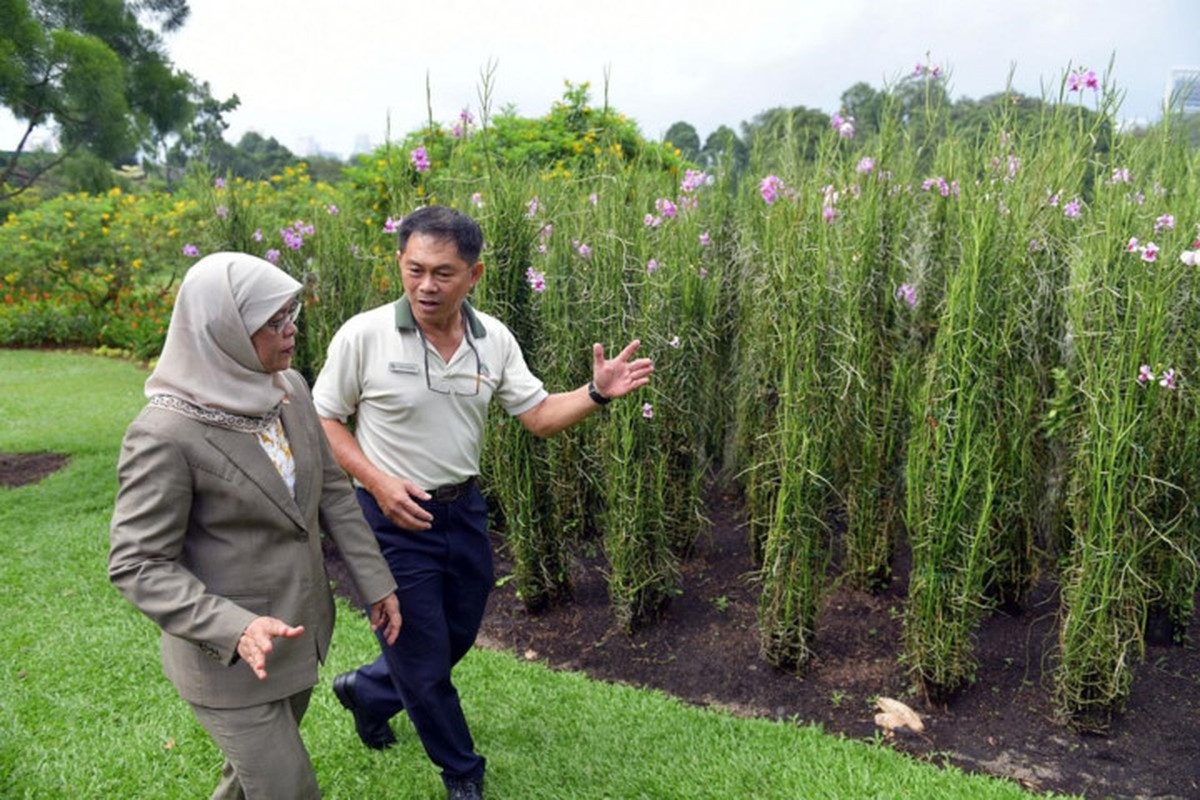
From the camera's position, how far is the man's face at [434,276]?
248 centimetres

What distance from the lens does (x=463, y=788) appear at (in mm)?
2686

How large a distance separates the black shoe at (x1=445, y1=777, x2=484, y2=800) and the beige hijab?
1423mm

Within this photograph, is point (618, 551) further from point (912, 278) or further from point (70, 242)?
point (70, 242)

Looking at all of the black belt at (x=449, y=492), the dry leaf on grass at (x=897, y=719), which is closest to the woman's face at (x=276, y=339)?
the black belt at (x=449, y=492)

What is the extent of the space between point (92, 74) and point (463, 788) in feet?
18.5

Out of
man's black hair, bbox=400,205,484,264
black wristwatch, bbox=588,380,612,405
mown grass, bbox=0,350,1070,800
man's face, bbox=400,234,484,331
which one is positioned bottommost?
mown grass, bbox=0,350,1070,800

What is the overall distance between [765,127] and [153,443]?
12.7 ft

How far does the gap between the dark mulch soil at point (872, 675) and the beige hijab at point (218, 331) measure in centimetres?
226

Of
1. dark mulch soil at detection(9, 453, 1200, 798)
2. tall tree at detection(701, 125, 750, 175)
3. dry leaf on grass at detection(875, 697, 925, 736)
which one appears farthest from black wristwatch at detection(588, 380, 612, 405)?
tall tree at detection(701, 125, 750, 175)

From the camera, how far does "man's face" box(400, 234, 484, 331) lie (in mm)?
2482

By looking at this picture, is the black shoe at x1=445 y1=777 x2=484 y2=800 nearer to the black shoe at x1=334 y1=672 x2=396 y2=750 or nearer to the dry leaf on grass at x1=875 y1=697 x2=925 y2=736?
the black shoe at x1=334 y1=672 x2=396 y2=750

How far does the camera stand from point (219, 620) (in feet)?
5.67

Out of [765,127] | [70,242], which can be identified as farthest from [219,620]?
[70,242]

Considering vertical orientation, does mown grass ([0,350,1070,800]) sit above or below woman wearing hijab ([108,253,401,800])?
below
